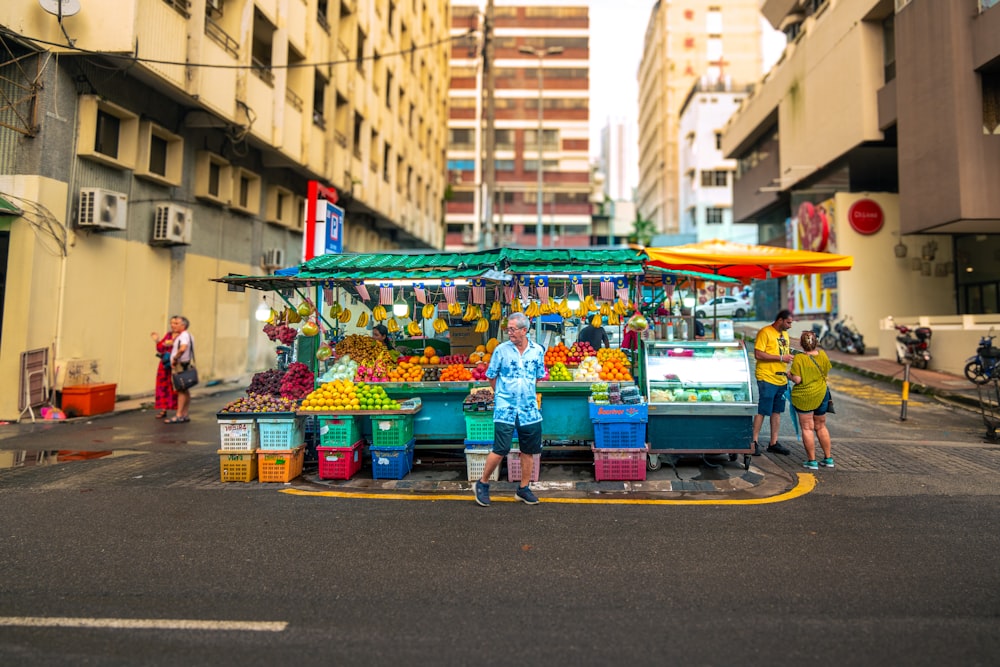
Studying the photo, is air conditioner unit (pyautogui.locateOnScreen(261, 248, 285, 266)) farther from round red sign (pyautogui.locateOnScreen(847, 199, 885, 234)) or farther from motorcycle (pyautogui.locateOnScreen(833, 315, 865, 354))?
round red sign (pyautogui.locateOnScreen(847, 199, 885, 234))

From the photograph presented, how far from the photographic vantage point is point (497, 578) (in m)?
4.19

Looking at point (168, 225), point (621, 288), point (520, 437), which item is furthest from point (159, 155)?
point (520, 437)

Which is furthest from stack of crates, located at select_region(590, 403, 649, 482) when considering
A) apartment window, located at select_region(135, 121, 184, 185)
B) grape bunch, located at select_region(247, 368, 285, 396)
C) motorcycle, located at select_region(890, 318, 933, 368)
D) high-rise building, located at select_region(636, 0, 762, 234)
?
high-rise building, located at select_region(636, 0, 762, 234)

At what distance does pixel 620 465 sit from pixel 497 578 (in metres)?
3.11

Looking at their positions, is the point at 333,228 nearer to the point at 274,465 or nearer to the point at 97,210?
the point at 97,210

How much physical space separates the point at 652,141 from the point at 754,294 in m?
51.5

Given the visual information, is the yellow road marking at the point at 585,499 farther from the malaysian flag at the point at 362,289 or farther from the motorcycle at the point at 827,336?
the motorcycle at the point at 827,336

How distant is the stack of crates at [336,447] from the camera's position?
281 inches

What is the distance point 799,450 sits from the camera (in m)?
8.66

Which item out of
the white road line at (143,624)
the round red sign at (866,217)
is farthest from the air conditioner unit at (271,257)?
the round red sign at (866,217)

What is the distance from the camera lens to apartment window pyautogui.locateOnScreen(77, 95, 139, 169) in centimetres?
1181

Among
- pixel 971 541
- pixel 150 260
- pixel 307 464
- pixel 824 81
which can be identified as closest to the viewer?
pixel 971 541

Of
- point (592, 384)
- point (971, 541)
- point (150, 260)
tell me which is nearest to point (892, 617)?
point (971, 541)

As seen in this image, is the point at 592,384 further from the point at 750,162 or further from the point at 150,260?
the point at 750,162
